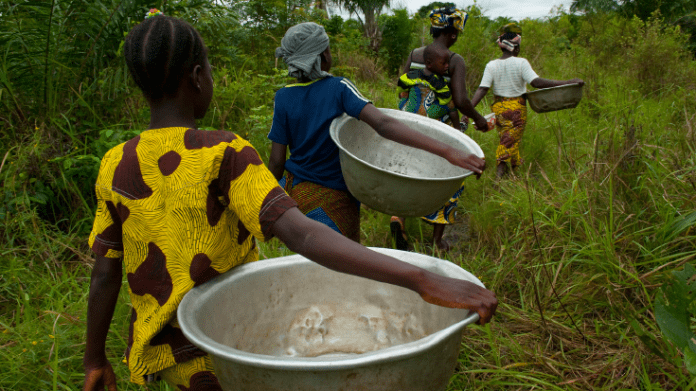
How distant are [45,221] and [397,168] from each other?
90.4 inches

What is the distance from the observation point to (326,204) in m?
2.10

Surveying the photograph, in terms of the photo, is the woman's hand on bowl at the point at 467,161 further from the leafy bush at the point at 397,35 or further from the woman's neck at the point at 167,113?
the leafy bush at the point at 397,35

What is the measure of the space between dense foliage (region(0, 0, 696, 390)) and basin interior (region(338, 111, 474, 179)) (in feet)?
1.34

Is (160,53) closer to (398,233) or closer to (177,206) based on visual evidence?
(177,206)

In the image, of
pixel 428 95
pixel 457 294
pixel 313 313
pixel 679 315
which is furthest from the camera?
pixel 428 95

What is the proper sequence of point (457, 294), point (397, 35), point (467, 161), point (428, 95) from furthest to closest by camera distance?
point (397, 35), point (428, 95), point (467, 161), point (457, 294)

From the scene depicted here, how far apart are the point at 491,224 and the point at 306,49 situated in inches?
64.3

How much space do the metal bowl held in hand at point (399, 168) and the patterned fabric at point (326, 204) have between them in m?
0.22

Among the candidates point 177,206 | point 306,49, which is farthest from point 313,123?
point 177,206

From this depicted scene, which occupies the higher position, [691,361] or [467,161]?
[467,161]

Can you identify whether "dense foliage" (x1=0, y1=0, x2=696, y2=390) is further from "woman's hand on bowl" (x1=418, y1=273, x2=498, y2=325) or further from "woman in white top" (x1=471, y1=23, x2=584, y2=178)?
"woman's hand on bowl" (x1=418, y1=273, x2=498, y2=325)

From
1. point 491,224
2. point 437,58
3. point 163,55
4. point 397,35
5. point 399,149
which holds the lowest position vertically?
point 491,224

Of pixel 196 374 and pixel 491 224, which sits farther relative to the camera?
pixel 491 224

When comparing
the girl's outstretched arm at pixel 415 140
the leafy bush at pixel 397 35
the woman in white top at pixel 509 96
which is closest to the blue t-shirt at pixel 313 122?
the girl's outstretched arm at pixel 415 140
